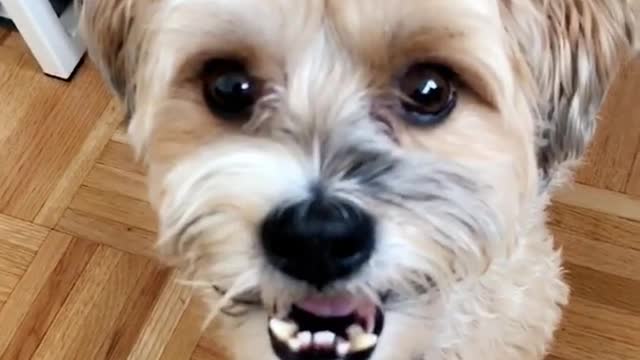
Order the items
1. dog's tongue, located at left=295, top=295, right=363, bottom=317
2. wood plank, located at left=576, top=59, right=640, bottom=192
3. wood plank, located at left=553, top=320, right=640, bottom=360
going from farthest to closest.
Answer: wood plank, located at left=576, top=59, right=640, bottom=192 → wood plank, located at left=553, top=320, right=640, bottom=360 → dog's tongue, located at left=295, top=295, right=363, bottom=317

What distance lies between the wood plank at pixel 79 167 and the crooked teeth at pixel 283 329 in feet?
2.11

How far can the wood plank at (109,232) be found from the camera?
5.00 feet

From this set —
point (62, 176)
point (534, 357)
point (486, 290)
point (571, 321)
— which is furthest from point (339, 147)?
point (62, 176)

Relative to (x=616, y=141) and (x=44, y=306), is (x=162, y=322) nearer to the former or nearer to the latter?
(x=44, y=306)

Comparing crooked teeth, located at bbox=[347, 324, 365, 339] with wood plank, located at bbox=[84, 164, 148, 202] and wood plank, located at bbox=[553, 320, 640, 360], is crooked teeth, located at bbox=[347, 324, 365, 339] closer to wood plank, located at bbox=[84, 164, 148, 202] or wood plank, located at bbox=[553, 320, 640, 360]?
wood plank, located at bbox=[553, 320, 640, 360]

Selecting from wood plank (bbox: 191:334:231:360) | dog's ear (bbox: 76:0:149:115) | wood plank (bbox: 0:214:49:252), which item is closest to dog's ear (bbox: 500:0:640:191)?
dog's ear (bbox: 76:0:149:115)

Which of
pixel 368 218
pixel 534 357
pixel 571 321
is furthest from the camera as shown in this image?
pixel 571 321

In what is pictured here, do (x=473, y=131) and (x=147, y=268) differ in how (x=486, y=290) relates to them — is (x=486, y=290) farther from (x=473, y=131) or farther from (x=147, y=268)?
(x=147, y=268)

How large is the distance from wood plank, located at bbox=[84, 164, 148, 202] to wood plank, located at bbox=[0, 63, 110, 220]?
5 cm

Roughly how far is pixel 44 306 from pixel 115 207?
0.53 feet

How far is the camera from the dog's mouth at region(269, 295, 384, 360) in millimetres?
964

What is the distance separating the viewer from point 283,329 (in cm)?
100

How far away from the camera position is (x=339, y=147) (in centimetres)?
87

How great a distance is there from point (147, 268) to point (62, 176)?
0.20 metres
